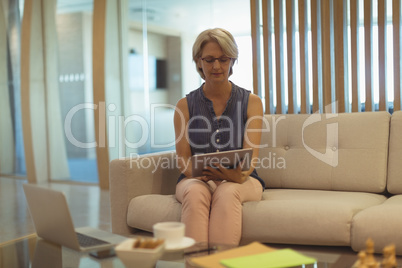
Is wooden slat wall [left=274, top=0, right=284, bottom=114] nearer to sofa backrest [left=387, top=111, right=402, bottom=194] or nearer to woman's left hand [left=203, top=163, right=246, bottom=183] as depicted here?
sofa backrest [left=387, top=111, right=402, bottom=194]

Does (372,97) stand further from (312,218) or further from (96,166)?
(96,166)

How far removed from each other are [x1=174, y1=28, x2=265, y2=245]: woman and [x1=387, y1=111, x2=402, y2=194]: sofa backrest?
66 centimetres

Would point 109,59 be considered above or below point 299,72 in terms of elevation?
above

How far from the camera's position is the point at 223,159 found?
7.32 feet

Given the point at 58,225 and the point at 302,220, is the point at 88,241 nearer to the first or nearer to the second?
the point at 58,225

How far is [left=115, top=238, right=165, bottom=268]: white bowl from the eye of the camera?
4.32 feet

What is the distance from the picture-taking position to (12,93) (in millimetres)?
7098

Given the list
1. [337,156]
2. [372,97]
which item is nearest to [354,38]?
[372,97]

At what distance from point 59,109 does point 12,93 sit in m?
1.19

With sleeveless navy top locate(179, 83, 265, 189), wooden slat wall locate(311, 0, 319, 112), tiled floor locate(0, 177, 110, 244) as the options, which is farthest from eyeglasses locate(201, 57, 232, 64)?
tiled floor locate(0, 177, 110, 244)

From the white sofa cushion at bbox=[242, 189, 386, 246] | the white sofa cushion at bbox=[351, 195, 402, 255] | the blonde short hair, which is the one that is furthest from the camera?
the blonde short hair

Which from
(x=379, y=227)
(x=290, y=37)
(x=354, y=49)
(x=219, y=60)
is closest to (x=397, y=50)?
(x=354, y=49)

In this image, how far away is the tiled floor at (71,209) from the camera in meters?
3.68

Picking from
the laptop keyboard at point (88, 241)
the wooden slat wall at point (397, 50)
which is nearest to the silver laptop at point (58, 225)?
the laptop keyboard at point (88, 241)
